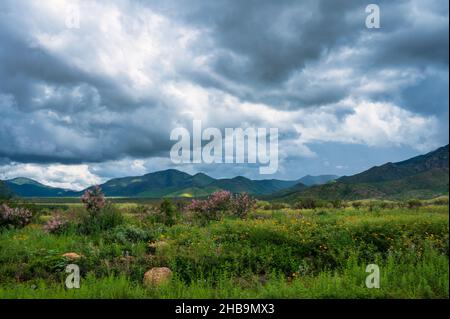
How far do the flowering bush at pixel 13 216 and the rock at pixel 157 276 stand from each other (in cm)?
1084

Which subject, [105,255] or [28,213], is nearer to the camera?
[105,255]

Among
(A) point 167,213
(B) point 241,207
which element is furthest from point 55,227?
(B) point 241,207

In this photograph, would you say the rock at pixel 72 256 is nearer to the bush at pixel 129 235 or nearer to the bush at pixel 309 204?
the bush at pixel 129 235

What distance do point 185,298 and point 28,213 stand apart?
47.6 feet

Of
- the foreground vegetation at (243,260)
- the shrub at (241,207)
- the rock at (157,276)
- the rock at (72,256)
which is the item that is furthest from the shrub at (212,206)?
the rock at (157,276)

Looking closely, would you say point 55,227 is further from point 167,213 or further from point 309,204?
point 309,204

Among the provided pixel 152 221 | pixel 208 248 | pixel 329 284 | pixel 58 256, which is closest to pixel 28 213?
pixel 152 221

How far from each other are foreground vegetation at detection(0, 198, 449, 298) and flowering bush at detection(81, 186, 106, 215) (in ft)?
7.05

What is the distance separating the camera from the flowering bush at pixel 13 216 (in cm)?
1830

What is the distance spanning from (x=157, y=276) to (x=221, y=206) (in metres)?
10.1
